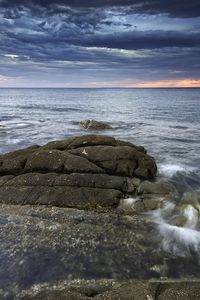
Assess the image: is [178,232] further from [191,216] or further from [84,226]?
[84,226]

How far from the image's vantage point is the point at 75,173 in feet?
52.7

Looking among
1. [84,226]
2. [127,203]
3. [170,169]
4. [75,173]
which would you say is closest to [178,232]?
[127,203]

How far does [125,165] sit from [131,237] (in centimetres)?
608

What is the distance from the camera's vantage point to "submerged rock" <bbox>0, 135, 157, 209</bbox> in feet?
47.8

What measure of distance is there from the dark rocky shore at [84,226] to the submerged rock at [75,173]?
5 centimetres

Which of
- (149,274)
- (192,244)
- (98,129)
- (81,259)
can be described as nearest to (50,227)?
(81,259)

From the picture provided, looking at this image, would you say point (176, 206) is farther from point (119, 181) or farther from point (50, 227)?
point (50, 227)

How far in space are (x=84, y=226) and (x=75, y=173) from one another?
4321mm

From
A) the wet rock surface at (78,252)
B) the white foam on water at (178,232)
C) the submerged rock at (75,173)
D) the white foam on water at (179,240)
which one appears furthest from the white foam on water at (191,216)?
the submerged rock at (75,173)

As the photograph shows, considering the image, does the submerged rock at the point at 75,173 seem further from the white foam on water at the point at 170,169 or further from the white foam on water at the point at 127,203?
the white foam on water at the point at 170,169

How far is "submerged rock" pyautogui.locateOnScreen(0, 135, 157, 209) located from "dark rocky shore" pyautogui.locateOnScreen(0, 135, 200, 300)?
1.8 inches

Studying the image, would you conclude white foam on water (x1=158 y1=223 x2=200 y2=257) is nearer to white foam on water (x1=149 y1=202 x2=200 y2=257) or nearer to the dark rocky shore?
white foam on water (x1=149 y1=202 x2=200 y2=257)

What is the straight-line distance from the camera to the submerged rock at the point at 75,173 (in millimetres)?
14570

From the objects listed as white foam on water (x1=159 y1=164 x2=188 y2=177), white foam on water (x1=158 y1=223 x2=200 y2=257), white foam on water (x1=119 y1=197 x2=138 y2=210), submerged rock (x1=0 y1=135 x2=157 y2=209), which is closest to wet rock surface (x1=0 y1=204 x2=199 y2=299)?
white foam on water (x1=158 y1=223 x2=200 y2=257)
